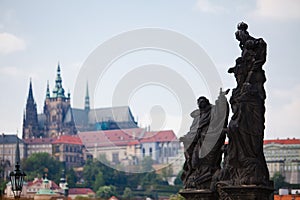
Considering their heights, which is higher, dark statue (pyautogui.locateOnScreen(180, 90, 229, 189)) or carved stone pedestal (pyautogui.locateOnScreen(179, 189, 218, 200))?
dark statue (pyautogui.locateOnScreen(180, 90, 229, 189))

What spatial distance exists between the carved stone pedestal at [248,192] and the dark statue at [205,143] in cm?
101

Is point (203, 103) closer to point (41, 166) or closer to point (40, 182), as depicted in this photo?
point (40, 182)

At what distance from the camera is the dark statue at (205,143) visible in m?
17.4

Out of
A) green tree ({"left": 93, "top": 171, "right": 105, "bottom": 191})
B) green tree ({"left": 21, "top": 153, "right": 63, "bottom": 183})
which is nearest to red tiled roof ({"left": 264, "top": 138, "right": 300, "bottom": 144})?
green tree ({"left": 93, "top": 171, "right": 105, "bottom": 191})

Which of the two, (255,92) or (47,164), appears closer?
(255,92)

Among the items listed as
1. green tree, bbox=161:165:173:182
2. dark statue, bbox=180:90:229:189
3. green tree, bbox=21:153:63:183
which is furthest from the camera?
green tree, bbox=21:153:63:183

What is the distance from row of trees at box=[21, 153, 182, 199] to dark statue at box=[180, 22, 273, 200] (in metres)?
146

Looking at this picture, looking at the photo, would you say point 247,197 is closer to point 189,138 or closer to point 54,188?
point 189,138

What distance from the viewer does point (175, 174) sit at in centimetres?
18700

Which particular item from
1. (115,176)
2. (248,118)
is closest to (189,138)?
(248,118)

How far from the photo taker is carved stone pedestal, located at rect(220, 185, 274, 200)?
52.1ft

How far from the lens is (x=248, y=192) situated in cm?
1593

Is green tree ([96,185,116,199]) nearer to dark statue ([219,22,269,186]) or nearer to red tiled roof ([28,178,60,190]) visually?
red tiled roof ([28,178,60,190])

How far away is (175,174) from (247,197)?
17158cm
